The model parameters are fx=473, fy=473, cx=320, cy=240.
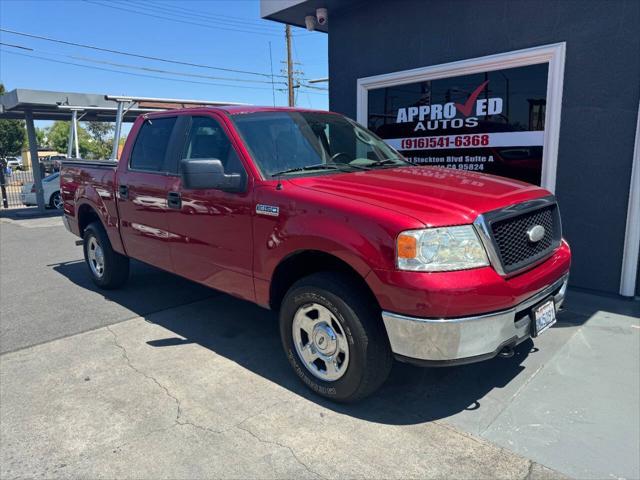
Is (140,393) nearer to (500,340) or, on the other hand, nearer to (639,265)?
(500,340)

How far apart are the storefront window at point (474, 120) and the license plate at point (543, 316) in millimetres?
2863

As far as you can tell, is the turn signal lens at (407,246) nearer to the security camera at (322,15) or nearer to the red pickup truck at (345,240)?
the red pickup truck at (345,240)

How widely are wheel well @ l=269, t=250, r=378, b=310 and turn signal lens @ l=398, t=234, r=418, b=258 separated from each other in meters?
0.39

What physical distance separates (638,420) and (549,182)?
3049 mm

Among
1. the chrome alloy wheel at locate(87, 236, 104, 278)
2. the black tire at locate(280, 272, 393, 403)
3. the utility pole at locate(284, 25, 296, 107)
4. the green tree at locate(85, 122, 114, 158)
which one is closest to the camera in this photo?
the black tire at locate(280, 272, 393, 403)

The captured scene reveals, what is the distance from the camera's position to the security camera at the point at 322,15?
7.47 metres

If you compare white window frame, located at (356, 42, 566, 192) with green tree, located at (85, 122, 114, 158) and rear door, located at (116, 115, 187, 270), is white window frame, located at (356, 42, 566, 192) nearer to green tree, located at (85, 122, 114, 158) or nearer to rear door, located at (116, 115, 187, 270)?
rear door, located at (116, 115, 187, 270)

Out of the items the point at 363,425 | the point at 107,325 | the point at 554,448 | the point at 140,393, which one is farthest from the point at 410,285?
the point at 107,325

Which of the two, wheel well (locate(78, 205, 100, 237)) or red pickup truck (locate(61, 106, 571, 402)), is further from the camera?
wheel well (locate(78, 205, 100, 237))

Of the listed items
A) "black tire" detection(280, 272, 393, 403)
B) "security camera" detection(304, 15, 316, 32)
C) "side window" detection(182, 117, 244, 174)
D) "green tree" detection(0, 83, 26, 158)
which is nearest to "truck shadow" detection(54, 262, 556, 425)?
"black tire" detection(280, 272, 393, 403)

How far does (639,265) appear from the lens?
5.05 metres

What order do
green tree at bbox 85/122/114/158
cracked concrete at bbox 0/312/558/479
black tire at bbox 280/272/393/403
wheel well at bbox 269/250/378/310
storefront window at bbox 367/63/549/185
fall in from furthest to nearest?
1. green tree at bbox 85/122/114/158
2. storefront window at bbox 367/63/549/185
3. wheel well at bbox 269/250/378/310
4. black tire at bbox 280/272/393/403
5. cracked concrete at bbox 0/312/558/479

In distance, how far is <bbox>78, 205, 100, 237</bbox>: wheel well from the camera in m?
5.87

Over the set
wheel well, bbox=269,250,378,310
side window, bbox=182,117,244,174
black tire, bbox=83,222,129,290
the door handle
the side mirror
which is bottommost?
black tire, bbox=83,222,129,290
